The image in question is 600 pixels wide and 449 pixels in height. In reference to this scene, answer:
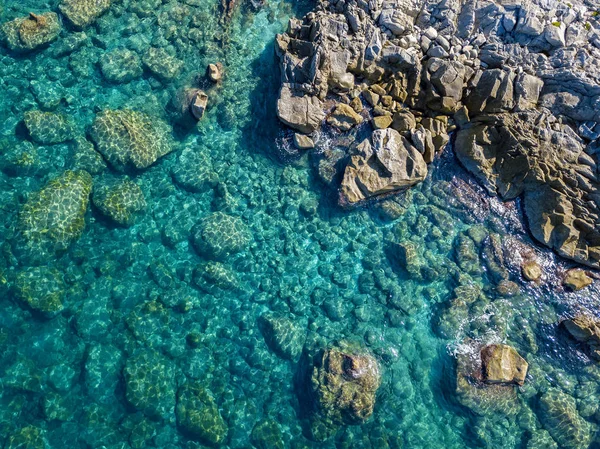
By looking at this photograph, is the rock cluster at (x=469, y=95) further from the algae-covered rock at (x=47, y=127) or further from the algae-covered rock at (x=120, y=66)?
the algae-covered rock at (x=47, y=127)

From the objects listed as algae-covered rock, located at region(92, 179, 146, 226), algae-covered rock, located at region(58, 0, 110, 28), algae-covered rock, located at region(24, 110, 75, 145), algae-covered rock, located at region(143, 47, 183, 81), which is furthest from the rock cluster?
algae-covered rock, located at region(58, 0, 110, 28)

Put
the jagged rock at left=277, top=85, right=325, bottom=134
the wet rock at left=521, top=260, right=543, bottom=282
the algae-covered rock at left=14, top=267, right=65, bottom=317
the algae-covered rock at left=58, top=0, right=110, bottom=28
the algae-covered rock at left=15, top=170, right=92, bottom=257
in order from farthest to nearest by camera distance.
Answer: the algae-covered rock at left=58, top=0, right=110, bottom=28 < the jagged rock at left=277, top=85, right=325, bottom=134 < the wet rock at left=521, top=260, right=543, bottom=282 < the algae-covered rock at left=15, top=170, right=92, bottom=257 < the algae-covered rock at left=14, top=267, right=65, bottom=317

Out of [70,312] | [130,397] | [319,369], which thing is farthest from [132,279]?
[319,369]

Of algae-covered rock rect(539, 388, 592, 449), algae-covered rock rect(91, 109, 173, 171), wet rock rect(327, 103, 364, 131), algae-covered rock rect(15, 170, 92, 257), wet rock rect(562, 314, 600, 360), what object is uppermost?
wet rock rect(327, 103, 364, 131)

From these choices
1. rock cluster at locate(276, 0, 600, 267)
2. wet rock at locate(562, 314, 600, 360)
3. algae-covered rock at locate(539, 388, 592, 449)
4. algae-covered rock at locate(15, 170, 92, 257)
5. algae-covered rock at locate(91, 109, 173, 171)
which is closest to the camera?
algae-covered rock at locate(539, 388, 592, 449)

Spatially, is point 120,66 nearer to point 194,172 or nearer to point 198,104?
point 198,104

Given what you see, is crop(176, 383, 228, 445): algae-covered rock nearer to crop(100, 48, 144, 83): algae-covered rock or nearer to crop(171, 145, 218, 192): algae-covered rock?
crop(171, 145, 218, 192): algae-covered rock

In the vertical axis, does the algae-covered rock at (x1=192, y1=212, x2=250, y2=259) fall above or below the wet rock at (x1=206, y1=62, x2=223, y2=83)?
below

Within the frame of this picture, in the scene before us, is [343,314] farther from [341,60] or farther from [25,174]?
[25,174]
